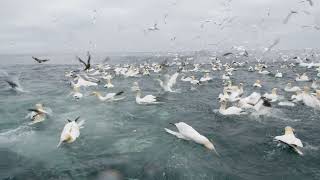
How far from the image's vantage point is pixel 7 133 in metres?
17.6

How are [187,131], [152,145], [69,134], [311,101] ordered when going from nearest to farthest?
1. [187,131]
2. [69,134]
3. [152,145]
4. [311,101]

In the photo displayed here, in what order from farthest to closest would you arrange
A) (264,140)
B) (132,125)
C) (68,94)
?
(68,94) < (132,125) < (264,140)

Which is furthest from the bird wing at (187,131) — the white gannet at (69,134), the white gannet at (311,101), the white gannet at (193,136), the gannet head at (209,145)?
the white gannet at (311,101)

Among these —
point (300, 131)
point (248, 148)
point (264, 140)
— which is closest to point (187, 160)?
point (248, 148)

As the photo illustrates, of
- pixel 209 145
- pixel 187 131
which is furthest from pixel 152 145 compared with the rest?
pixel 209 145

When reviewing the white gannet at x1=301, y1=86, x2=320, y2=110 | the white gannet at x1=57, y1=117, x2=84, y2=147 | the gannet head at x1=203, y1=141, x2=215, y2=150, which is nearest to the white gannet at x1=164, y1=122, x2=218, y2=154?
the gannet head at x1=203, y1=141, x2=215, y2=150

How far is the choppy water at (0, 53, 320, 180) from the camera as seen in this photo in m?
12.7

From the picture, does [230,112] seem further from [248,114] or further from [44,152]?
[44,152]

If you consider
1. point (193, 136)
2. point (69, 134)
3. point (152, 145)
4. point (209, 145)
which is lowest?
point (152, 145)

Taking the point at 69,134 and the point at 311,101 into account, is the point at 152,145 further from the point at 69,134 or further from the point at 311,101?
the point at 311,101

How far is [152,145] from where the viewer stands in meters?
15.5

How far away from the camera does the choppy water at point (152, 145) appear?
12664 millimetres

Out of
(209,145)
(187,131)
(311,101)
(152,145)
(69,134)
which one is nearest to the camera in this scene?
(209,145)

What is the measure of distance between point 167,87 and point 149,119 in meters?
10.5
